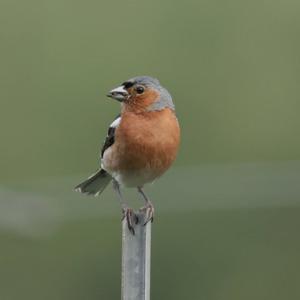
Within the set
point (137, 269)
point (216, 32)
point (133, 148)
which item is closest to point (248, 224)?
point (216, 32)

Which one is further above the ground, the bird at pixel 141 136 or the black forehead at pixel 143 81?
the black forehead at pixel 143 81

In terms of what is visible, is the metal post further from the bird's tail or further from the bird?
the bird's tail

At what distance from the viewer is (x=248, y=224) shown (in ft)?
47.9

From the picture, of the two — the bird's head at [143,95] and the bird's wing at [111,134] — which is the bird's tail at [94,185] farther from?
the bird's head at [143,95]

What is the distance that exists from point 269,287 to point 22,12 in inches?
228

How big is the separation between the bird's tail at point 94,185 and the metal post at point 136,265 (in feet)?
7.75

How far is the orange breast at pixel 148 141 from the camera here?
766cm

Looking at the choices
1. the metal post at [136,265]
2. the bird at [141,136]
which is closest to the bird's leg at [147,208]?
the bird at [141,136]

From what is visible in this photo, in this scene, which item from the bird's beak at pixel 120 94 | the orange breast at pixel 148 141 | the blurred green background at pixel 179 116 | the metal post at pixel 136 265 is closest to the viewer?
the metal post at pixel 136 265

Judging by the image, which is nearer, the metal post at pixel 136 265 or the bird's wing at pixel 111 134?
the metal post at pixel 136 265

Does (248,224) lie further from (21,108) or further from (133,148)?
(133,148)

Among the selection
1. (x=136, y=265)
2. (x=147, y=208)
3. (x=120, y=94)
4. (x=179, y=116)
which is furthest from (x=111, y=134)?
(x=179, y=116)

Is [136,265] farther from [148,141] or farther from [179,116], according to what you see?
[179,116]

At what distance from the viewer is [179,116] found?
16.0 meters
